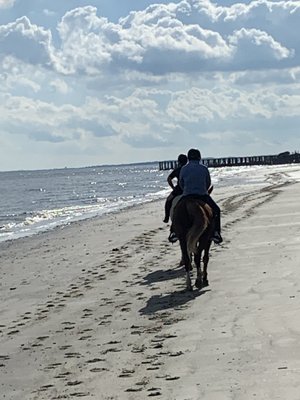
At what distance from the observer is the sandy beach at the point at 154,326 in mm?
6477

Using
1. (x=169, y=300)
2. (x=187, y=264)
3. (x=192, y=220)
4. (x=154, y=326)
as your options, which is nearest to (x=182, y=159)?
(x=192, y=220)

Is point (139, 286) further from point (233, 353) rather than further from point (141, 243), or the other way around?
point (141, 243)

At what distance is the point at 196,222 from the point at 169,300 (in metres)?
1.31

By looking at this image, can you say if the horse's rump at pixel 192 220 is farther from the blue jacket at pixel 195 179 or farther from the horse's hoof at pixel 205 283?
the horse's hoof at pixel 205 283

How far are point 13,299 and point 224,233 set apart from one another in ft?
23.2

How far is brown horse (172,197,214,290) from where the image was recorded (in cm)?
1109

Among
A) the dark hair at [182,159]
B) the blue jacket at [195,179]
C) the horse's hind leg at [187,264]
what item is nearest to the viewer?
the horse's hind leg at [187,264]

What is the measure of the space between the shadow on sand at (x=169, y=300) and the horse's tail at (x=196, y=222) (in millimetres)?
741

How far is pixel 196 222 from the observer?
36.3ft

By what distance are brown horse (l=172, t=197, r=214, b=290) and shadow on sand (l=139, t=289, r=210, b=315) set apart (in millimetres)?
349

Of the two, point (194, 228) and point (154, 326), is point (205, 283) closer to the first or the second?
point (194, 228)

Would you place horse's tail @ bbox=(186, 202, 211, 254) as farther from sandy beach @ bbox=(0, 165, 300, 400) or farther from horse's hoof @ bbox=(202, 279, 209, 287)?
sandy beach @ bbox=(0, 165, 300, 400)

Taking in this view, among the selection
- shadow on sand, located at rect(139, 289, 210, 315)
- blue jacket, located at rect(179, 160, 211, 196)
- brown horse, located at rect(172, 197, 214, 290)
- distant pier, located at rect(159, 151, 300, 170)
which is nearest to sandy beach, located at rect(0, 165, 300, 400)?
shadow on sand, located at rect(139, 289, 210, 315)

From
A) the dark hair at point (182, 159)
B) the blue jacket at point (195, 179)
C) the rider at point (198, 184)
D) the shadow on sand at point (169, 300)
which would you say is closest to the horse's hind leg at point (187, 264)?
the shadow on sand at point (169, 300)
